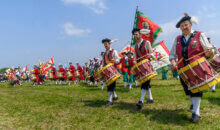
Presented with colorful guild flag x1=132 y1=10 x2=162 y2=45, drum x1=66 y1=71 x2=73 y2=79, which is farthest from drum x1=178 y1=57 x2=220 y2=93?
drum x1=66 y1=71 x2=73 y2=79

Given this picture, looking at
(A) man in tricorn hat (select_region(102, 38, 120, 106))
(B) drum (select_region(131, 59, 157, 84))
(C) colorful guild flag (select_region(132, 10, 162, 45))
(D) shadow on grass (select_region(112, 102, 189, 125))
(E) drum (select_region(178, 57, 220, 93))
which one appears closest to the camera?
(E) drum (select_region(178, 57, 220, 93))

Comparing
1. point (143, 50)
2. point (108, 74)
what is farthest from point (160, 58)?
point (108, 74)

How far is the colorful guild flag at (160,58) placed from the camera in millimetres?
12797

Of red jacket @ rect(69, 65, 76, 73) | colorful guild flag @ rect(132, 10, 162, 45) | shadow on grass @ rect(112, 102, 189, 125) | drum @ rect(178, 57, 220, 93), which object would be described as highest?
colorful guild flag @ rect(132, 10, 162, 45)

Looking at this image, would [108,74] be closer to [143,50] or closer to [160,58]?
[143,50]

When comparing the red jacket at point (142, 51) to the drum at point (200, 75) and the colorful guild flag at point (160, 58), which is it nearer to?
the drum at point (200, 75)

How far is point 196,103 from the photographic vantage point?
429cm

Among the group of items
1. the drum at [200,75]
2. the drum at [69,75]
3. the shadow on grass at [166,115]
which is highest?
the drum at [69,75]

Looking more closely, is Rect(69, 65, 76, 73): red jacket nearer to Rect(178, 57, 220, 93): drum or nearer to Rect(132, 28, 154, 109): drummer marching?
Rect(132, 28, 154, 109): drummer marching

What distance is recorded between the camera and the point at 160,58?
12969mm

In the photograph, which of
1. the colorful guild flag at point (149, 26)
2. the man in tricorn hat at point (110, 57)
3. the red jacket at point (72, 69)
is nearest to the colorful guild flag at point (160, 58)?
the colorful guild flag at point (149, 26)

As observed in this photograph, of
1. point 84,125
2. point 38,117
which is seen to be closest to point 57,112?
point 38,117

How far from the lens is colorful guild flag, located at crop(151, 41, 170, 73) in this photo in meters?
12.8

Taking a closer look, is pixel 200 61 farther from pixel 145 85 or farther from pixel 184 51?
pixel 145 85
